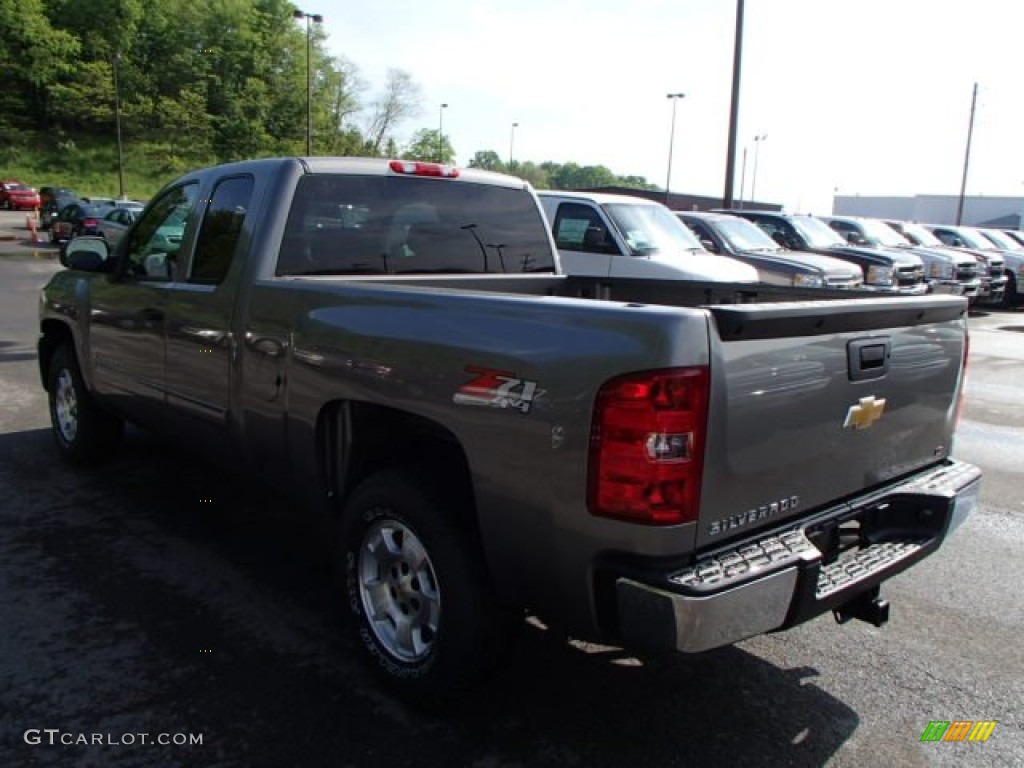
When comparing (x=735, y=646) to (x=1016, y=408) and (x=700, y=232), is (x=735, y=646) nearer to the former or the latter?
(x=1016, y=408)

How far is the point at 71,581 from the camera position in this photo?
3941mm

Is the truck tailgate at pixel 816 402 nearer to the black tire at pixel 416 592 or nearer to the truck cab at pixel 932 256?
the black tire at pixel 416 592

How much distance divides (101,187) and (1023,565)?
249 ft

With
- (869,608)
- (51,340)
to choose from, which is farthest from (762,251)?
(869,608)

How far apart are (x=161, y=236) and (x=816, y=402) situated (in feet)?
12.4

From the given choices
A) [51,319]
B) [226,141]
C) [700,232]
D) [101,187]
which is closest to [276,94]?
[226,141]

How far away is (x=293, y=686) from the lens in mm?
3094

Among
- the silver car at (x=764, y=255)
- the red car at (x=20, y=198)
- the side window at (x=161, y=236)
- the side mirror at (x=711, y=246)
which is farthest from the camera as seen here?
the red car at (x=20, y=198)

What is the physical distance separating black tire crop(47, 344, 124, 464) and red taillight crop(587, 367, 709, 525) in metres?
4.35

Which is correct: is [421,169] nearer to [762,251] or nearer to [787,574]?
[787,574]

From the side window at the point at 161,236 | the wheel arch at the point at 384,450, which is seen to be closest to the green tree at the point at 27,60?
the side window at the point at 161,236

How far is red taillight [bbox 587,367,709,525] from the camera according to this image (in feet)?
7.19

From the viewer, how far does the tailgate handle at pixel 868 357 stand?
2.65 metres

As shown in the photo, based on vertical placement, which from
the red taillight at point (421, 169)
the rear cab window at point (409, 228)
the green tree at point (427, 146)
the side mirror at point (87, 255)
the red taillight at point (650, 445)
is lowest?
the red taillight at point (650, 445)
